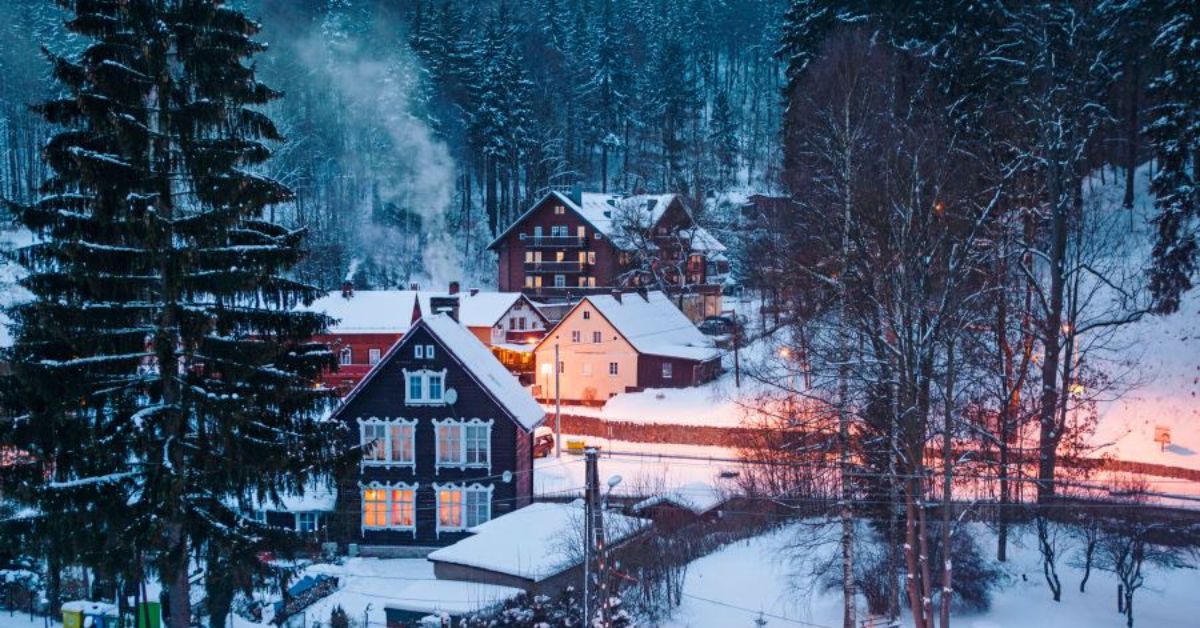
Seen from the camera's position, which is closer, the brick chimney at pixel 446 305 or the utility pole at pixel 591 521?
the utility pole at pixel 591 521

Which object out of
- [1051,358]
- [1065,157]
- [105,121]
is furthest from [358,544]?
[1065,157]

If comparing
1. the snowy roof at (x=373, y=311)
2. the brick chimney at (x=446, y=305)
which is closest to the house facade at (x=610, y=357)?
the snowy roof at (x=373, y=311)

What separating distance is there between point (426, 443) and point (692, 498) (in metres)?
9.61

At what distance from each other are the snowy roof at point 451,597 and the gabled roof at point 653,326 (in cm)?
2323

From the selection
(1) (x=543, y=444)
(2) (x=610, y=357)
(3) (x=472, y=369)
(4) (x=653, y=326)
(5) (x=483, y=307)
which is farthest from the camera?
(5) (x=483, y=307)

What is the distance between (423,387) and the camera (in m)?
29.9

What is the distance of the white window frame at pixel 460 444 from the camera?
2981 cm

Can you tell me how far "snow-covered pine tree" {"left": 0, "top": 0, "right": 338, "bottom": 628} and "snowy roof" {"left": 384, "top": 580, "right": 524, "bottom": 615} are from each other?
8.23 meters

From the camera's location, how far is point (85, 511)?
13234 millimetres

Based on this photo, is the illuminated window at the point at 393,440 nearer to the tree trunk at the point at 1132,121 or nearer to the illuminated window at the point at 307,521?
the illuminated window at the point at 307,521

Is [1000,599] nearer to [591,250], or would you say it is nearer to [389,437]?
[389,437]

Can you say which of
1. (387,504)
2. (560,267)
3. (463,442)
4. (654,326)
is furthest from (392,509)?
(560,267)

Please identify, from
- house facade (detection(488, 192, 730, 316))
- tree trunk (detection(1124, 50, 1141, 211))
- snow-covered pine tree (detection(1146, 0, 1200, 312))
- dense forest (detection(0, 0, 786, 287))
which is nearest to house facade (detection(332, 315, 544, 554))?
snow-covered pine tree (detection(1146, 0, 1200, 312))

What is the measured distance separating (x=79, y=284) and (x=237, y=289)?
7.47 feet
